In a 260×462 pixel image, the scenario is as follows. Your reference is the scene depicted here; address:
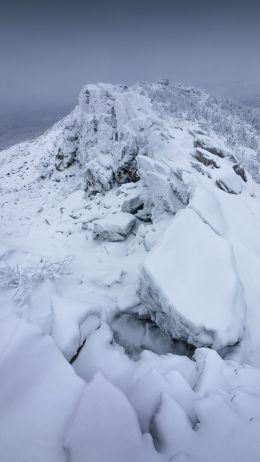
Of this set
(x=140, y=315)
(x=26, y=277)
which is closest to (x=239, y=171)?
(x=140, y=315)

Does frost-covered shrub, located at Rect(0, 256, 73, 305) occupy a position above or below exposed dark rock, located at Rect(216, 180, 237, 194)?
below

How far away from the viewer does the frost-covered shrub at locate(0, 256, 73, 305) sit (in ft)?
23.2

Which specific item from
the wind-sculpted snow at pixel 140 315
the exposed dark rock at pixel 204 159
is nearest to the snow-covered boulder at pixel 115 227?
the wind-sculpted snow at pixel 140 315

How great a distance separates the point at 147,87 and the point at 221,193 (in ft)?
129

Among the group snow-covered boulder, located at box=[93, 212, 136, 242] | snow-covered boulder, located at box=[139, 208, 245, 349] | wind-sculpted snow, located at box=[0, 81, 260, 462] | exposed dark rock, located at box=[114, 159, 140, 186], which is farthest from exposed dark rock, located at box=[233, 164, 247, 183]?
snow-covered boulder, located at box=[139, 208, 245, 349]

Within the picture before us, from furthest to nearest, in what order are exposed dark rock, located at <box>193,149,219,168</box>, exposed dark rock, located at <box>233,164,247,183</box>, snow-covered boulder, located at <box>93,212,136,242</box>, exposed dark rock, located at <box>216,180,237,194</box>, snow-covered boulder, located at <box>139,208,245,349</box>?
exposed dark rock, located at <box>233,164,247,183</box> < exposed dark rock, located at <box>193,149,219,168</box> < snow-covered boulder, located at <box>93,212,136,242</box> < exposed dark rock, located at <box>216,180,237,194</box> < snow-covered boulder, located at <box>139,208,245,349</box>

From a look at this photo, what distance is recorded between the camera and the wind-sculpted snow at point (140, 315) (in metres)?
3.41

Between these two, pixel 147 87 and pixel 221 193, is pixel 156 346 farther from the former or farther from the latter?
pixel 147 87

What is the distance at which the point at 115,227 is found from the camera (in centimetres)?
1073

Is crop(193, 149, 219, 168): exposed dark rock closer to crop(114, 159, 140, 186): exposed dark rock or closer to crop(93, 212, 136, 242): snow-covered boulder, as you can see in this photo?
crop(114, 159, 140, 186): exposed dark rock

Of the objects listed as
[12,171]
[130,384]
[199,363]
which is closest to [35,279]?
[130,384]

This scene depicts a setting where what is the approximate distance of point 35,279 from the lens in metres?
7.79

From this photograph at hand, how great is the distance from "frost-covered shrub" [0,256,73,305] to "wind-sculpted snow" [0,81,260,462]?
38mm

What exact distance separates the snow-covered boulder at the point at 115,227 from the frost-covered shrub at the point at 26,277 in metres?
2.57
